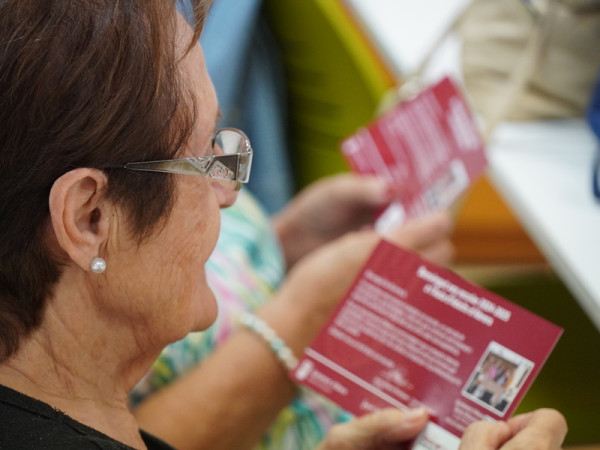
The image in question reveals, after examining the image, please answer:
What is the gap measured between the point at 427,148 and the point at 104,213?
61cm

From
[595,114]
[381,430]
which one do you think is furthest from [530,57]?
[381,430]

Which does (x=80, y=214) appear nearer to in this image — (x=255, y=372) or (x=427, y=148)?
(x=255, y=372)

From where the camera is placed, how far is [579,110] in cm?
128

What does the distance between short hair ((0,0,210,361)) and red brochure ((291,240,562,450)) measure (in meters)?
0.24

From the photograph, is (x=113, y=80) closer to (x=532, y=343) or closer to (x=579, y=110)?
(x=532, y=343)

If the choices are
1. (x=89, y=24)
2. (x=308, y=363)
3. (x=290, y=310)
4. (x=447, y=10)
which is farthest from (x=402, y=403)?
(x=447, y=10)

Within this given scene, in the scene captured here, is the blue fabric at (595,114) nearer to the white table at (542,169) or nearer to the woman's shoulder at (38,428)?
the white table at (542,169)

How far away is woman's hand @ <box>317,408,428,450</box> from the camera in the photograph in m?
0.80

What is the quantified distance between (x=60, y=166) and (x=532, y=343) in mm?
443

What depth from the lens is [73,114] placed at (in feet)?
2.10

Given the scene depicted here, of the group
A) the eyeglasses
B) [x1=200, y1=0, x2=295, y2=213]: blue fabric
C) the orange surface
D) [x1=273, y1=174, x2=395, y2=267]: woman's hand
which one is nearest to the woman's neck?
the eyeglasses

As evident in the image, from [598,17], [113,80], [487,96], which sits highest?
[598,17]

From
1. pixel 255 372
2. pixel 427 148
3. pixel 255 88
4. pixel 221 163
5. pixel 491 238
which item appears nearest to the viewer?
pixel 221 163

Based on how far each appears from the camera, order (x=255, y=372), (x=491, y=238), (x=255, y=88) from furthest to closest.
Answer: (x=491, y=238) < (x=255, y=88) < (x=255, y=372)
